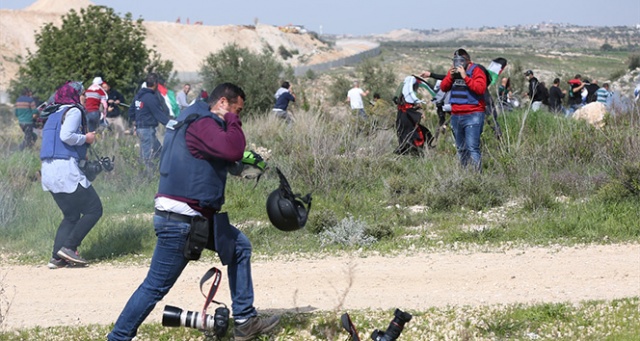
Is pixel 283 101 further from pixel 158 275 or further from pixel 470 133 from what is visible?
pixel 158 275

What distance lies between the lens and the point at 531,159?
11359 mm

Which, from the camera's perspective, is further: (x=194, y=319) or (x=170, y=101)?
(x=170, y=101)

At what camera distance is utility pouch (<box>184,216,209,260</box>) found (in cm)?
561

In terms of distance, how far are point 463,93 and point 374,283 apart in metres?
4.28

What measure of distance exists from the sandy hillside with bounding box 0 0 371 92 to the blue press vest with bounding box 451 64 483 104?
5096cm

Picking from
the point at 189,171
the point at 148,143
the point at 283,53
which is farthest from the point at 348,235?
the point at 283,53

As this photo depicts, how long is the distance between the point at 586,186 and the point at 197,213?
245 inches

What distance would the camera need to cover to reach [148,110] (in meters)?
13.8

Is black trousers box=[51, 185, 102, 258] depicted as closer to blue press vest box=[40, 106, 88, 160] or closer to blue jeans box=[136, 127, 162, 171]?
blue press vest box=[40, 106, 88, 160]

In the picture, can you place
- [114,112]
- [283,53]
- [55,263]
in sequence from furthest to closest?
[283,53], [114,112], [55,263]

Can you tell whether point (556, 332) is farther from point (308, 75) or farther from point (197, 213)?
point (308, 75)

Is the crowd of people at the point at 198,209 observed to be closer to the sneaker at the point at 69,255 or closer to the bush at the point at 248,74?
the sneaker at the point at 69,255

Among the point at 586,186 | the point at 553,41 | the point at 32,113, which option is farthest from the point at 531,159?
the point at 553,41

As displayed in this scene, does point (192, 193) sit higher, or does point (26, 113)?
point (192, 193)
